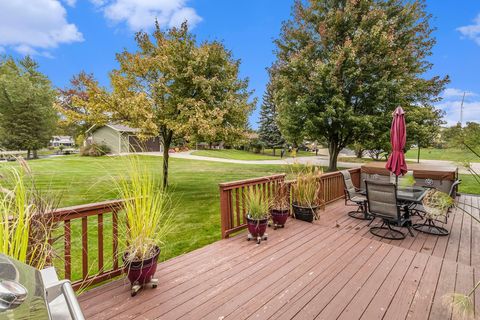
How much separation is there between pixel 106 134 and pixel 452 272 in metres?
28.7

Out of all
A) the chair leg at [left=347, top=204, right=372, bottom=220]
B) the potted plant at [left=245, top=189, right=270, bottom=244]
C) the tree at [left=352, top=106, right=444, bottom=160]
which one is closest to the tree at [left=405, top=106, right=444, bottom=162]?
the tree at [left=352, top=106, right=444, bottom=160]

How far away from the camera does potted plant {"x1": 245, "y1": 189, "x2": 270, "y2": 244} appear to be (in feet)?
11.5

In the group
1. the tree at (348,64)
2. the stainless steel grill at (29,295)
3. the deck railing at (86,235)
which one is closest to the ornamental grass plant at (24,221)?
the deck railing at (86,235)

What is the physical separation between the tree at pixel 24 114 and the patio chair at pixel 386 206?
98.9 ft

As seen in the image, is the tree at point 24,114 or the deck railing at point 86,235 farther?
the tree at point 24,114

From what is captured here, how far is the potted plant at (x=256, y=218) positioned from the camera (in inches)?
138

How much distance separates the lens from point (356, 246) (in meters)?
3.42

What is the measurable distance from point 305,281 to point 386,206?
7.33ft

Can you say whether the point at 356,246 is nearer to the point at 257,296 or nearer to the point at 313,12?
the point at 257,296

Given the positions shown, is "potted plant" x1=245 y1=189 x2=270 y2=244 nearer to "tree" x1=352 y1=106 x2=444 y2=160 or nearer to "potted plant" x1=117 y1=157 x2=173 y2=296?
A: "potted plant" x1=117 y1=157 x2=173 y2=296

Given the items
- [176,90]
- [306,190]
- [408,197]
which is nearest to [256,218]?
[306,190]

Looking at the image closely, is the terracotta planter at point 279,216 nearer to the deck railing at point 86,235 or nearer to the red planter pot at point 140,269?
the red planter pot at point 140,269

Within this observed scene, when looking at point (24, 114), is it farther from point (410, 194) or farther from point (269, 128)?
point (410, 194)

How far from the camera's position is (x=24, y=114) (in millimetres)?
23125
